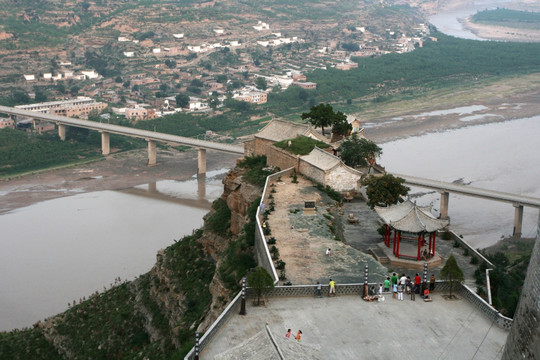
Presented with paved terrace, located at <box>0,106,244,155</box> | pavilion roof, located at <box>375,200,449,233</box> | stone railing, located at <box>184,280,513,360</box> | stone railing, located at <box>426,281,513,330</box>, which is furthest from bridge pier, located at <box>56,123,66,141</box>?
stone railing, located at <box>426,281,513,330</box>

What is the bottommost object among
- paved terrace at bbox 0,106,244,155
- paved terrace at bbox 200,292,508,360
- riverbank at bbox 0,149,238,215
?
riverbank at bbox 0,149,238,215

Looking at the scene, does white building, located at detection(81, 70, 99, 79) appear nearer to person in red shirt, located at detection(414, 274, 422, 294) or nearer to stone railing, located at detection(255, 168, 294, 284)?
stone railing, located at detection(255, 168, 294, 284)

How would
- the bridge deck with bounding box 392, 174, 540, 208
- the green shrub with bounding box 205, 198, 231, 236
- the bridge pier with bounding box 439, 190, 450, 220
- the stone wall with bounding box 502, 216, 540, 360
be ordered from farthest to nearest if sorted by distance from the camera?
the bridge pier with bounding box 439, 190, 450, 220
the bridge deck with bounding box 392, 174, 540, 208
the green shrub with bounding box 205, 198, 231, 236
the stone wall with bounding box 502, 216, 540, 360

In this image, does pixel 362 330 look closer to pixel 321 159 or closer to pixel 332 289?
pixel 332 289

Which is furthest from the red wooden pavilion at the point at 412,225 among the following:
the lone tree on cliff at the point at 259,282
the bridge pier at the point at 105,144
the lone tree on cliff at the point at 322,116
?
the bridge pier at the point at 105,144

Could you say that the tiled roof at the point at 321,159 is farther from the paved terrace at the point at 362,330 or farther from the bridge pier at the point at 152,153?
the bridge pier at the point at 152,153

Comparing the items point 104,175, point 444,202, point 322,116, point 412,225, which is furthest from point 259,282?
point 104,175
